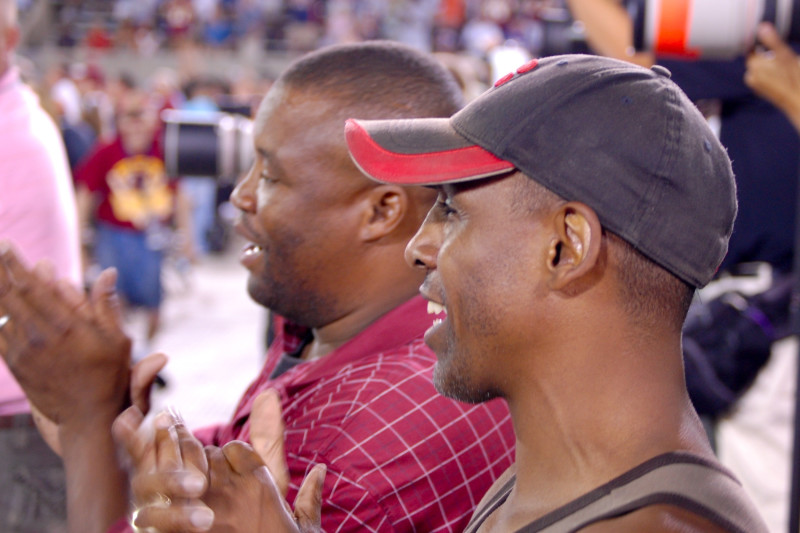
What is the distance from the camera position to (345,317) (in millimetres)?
1478

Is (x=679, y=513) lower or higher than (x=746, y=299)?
higher

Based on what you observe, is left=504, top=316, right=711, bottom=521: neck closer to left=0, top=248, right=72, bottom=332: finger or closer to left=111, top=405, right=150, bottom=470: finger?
left=111, top=405, right=150, bottom=470: finger

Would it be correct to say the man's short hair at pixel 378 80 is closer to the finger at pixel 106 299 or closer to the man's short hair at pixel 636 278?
the finger at pixel 106 299

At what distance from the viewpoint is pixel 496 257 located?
3.11 ft

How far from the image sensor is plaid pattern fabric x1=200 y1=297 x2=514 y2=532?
44.6 inches

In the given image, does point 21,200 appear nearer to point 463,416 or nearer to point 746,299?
point 463,416

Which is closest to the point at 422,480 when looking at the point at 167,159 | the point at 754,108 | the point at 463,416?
the point at 463,416

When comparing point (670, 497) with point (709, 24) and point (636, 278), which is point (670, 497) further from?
point (709, 24)

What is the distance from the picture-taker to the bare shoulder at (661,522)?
797 mm

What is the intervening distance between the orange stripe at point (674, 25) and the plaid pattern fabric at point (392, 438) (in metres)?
1.06

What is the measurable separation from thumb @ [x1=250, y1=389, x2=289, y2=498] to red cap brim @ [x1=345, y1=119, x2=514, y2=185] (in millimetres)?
345

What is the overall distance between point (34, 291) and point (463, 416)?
0.69 meters

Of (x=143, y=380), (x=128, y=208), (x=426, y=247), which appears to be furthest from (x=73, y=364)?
(x=128, y=208)

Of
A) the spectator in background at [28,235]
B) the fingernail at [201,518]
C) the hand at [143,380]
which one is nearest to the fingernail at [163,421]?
the fingernail at [201,518]
